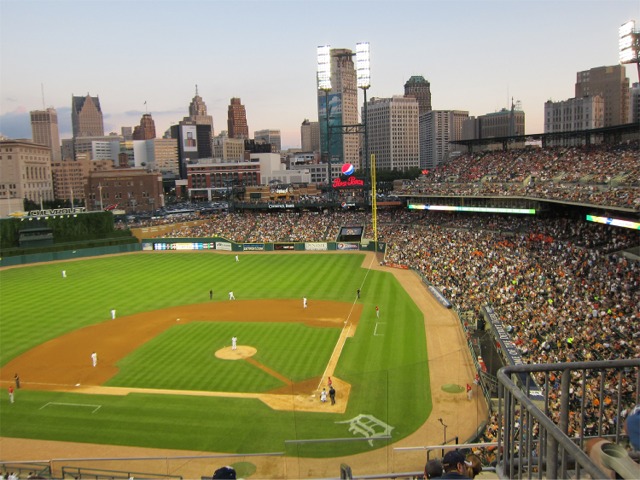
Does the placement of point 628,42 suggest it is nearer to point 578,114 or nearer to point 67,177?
point 578,114

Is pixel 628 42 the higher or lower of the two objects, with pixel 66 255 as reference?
higher

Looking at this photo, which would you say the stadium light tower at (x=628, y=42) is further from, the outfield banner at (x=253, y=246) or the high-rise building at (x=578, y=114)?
the high-rise building at (x=578, y=114)

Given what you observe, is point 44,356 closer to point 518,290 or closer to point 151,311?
point 151,311

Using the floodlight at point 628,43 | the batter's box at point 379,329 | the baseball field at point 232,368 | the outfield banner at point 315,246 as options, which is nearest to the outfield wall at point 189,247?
the outfield banner at point 315,246

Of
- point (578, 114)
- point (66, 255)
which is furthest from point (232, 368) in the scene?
point (578, 114)

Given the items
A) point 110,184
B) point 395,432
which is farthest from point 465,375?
point 110,184

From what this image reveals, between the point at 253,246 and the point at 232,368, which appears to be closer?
the point at 232,368

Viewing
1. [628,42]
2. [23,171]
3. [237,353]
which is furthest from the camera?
[23,171]
